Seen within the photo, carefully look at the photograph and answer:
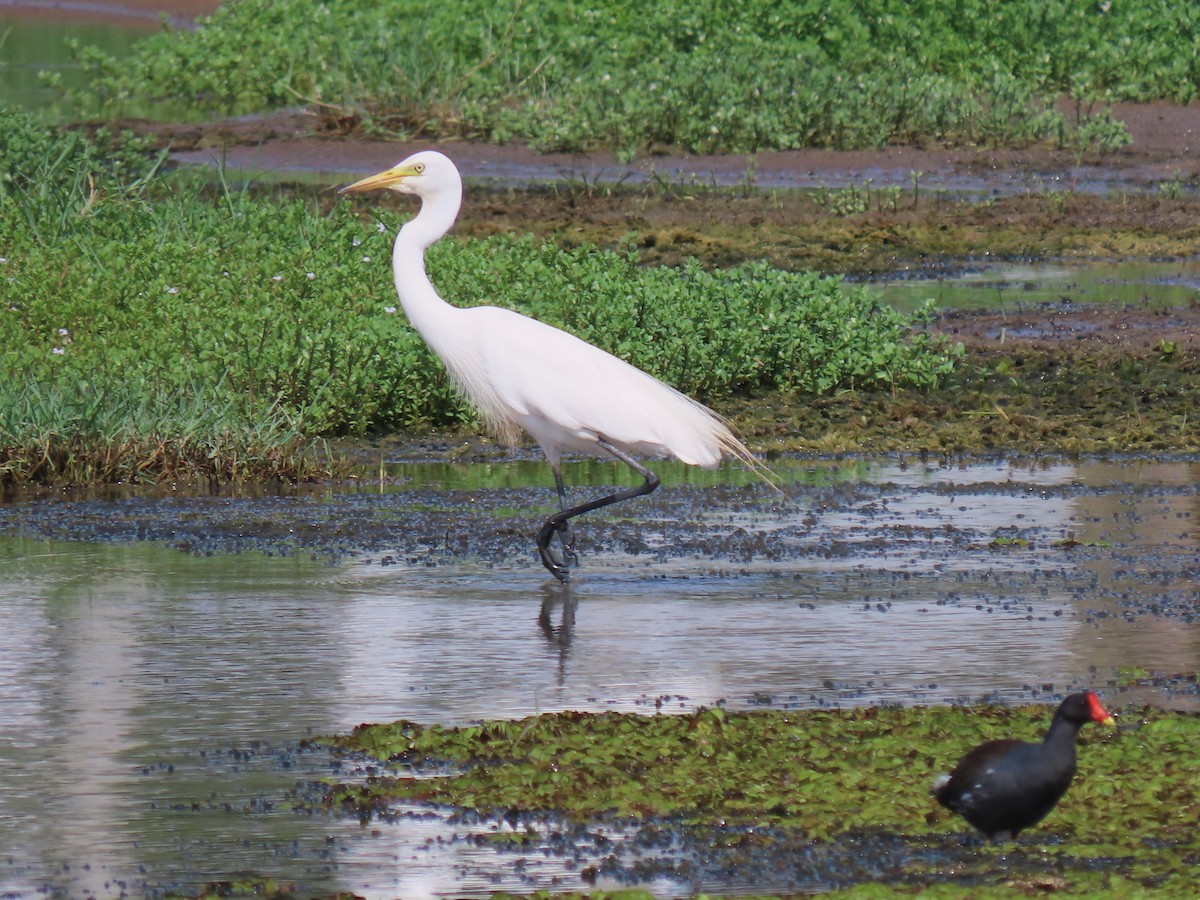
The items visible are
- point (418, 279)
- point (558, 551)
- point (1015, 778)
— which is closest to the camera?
Answer: point (1015, 778)

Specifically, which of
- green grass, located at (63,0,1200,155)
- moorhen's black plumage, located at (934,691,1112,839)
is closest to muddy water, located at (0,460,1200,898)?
moorhen's black plumage, located at (934,691,1112,839)

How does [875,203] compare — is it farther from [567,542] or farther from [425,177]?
[567,542]

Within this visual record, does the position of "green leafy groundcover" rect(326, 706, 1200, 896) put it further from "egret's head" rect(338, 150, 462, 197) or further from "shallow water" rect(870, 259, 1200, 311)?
"shallow water" rect(870, 259, 1200, 311)

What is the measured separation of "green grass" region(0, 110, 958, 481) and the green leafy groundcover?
4172 millimetres

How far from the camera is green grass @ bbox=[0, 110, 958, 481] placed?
9.86 metres

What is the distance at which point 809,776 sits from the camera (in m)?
5.52

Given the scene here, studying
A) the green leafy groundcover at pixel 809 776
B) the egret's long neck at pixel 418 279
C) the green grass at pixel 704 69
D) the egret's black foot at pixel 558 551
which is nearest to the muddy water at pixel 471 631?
the egret's black foot at pixel 558 551

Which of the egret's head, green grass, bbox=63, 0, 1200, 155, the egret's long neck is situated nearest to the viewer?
the egret's long neck

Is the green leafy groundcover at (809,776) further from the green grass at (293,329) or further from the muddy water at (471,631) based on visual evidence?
the green grass at (293,329)

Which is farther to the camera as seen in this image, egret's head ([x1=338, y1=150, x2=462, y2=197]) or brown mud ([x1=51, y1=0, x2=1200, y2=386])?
brown mud ([x1=51, y1=0, x2=1200, y2=386])

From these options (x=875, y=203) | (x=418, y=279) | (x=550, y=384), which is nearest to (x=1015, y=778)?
(x=550, y=384)

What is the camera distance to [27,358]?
11.0 meters

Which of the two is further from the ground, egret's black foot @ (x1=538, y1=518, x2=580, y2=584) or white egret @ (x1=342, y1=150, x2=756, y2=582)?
white egret @ (x1=342, y1=150, x2=756, y2=582)

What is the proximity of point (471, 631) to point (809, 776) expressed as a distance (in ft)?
6.51
